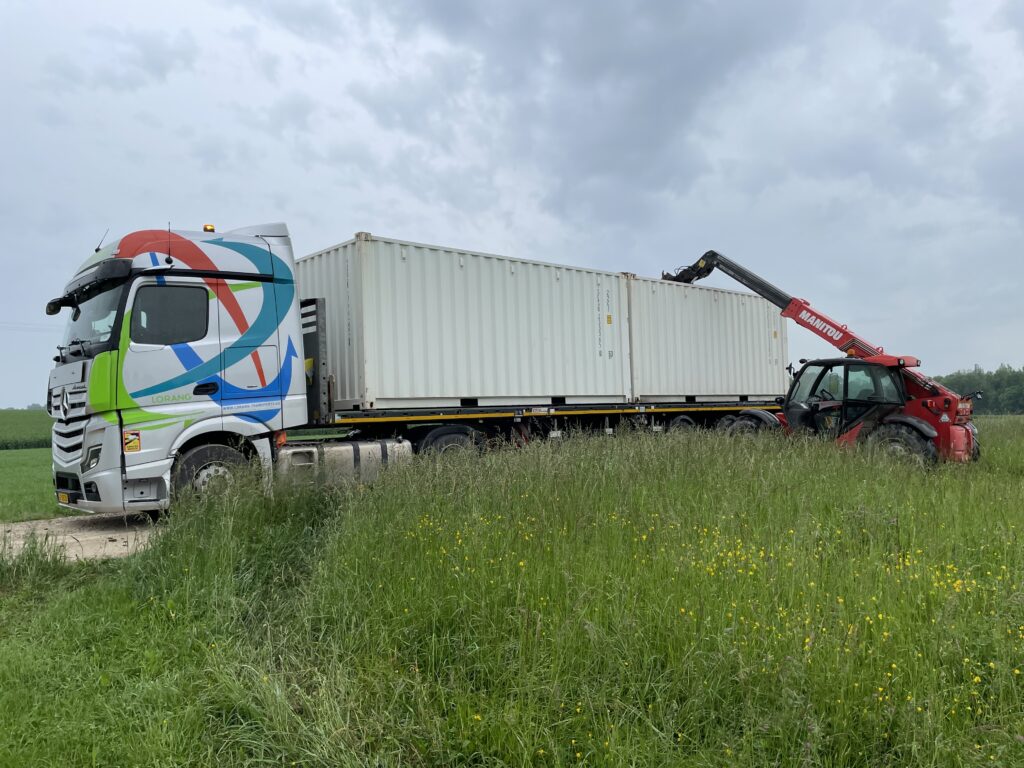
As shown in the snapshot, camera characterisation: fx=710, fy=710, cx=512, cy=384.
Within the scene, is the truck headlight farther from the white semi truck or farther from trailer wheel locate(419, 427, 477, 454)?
trailer wheel locate(419, 427, 477, 454)

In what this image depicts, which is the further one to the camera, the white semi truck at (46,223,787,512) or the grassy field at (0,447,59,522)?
the grassy field at (0,447,59,522)

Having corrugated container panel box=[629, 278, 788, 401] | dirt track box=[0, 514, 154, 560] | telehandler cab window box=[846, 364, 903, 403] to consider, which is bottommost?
dirt track box=[0, 514, 154, 560]

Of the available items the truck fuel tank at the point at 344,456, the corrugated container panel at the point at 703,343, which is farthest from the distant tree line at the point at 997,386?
the truck fuel tank at the point at 344,456

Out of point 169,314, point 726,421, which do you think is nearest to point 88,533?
point 169,314

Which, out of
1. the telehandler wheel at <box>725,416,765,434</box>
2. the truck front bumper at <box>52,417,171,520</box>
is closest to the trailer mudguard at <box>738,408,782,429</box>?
the telehandler wheel at <box>725,416,765,434</box>

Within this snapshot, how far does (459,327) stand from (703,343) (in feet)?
20.3

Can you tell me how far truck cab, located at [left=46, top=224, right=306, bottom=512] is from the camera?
7.84 metres

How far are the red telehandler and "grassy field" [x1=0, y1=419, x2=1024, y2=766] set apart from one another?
16.4 ft

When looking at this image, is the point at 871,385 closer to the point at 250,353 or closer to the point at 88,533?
the point at 250,353

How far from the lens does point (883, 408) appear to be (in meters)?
10.6

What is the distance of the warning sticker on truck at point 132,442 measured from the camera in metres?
7.81

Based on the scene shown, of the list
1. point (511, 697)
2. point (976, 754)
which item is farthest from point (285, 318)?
point (976, 754)

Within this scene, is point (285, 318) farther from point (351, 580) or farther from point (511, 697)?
point (511, 697)

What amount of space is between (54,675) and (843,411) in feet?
34.0
